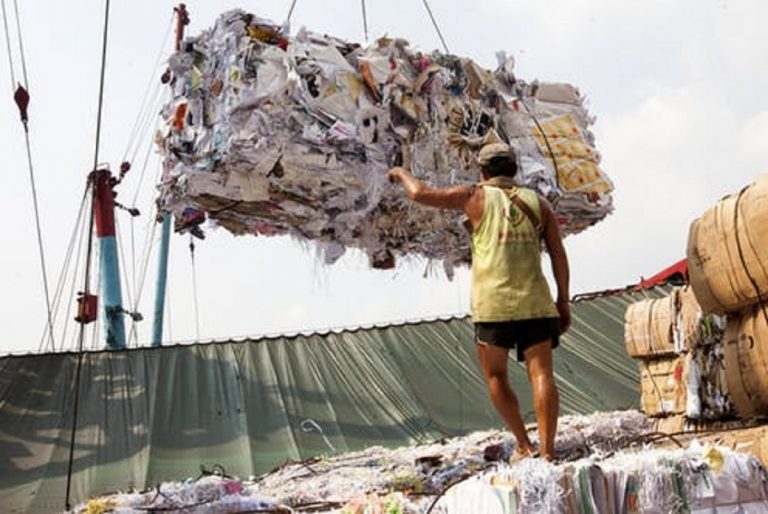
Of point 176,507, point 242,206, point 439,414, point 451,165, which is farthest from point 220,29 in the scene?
point 439,414

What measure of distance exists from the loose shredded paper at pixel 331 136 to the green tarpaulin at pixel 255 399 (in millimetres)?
3473

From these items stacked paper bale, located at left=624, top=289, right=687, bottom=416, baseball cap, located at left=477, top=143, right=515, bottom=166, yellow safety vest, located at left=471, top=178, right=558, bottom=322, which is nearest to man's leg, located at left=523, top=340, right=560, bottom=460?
yellow safety vest, located at left=471, top=178, right=558, bottom=322

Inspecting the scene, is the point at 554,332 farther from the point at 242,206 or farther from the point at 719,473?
the point at 242,206

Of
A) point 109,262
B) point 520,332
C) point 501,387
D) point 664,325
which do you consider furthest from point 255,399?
point 520,332

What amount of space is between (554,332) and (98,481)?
5298 mm

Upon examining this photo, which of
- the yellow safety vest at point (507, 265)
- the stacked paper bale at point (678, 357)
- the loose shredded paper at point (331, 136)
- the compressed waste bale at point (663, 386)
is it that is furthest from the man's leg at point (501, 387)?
the loose shredded paper at point (331, 136)

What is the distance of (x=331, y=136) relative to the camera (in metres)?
4.07

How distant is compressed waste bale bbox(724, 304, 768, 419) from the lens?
2615mm

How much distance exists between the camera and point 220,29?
427cm

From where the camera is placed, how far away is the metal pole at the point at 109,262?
12.0 metres

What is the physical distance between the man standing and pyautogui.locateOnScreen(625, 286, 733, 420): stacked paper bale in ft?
2.37

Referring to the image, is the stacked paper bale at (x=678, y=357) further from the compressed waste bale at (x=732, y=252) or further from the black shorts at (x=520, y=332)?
the black shorts at (x=520, y=332)

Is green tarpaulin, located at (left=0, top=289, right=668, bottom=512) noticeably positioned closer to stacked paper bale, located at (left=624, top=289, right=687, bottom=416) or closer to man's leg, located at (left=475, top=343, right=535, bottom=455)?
stacked paper bale, located at (left=624, top=289, right=687, bottom=416)

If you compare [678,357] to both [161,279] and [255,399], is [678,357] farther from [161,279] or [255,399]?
[161,279]
